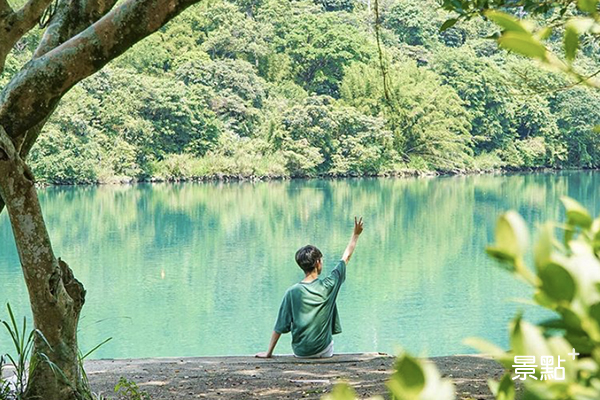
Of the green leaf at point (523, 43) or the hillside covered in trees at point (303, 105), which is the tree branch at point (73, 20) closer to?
the green leaf at point (523, 43)

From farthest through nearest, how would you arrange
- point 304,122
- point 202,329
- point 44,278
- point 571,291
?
point 304,122 < point 202,329 < point 44,278 < point 571,291

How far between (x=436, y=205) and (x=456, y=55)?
15.8 m

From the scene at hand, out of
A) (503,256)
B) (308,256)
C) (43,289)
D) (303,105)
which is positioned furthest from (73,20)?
(303,105)

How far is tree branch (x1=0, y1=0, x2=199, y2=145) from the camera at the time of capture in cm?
281

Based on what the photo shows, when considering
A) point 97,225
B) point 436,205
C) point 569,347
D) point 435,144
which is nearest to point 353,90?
point 435,144

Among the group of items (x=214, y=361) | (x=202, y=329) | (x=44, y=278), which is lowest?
(x=202, y=329)

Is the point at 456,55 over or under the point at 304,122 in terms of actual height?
over

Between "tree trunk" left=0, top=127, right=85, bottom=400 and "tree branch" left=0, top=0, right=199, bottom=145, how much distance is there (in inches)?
5.4

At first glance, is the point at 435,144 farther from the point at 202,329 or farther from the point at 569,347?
the point at 569,347

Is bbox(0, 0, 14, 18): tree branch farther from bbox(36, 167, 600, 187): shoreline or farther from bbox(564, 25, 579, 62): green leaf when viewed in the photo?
bbox(36, 167, 600, 187): shoreline

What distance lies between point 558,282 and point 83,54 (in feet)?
8.46

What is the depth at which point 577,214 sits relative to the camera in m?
0.51

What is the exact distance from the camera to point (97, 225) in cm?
2442

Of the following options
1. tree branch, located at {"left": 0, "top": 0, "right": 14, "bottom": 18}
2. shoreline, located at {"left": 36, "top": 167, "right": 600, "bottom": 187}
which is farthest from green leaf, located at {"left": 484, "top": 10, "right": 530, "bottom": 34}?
shoreline, located at {"left": 36, "top": 167, "right": 600, "bottom": 187}
